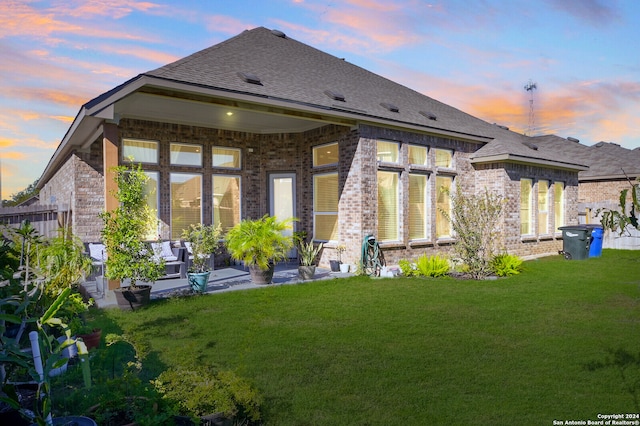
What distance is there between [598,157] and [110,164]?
23.1 m

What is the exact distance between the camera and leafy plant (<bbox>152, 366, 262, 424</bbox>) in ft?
8.98

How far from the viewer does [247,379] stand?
379 centimetres

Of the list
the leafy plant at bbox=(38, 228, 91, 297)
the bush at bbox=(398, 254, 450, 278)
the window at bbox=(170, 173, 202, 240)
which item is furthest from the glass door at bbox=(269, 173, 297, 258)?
the leafy plant at bbox=(38, 228, 91, 297)

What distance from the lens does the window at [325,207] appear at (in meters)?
11.1

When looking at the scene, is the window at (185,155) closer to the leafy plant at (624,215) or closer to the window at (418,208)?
the window at (418,208)

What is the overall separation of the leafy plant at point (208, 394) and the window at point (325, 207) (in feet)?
26.2

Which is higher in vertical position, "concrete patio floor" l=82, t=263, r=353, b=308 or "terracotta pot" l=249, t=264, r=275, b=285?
"terracotta pot" l=249, t=264, r=275, b=285

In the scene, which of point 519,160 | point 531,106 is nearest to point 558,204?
point 519,160

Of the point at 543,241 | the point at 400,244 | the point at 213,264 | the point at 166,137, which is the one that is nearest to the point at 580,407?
the point at 400,244

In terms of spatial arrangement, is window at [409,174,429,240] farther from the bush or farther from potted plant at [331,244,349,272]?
potted plant at [331,244,349,272]

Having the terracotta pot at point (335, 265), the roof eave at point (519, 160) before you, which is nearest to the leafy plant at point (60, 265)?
the terracotta pot at point (335, 265)

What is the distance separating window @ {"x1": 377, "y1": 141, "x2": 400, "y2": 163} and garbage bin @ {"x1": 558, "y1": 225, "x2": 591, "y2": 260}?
21.9 ft

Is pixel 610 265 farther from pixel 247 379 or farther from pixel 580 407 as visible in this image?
pixel 247 379

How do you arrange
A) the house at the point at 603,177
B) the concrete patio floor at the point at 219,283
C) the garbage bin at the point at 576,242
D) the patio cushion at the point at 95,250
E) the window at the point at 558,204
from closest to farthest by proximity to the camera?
the concrete patio floor at the point at 219,283, the patio cushion at the point at 95,250, the garbage bin at the point at 576,242, the window at the point at 558,204, the house at the point at 603,177
